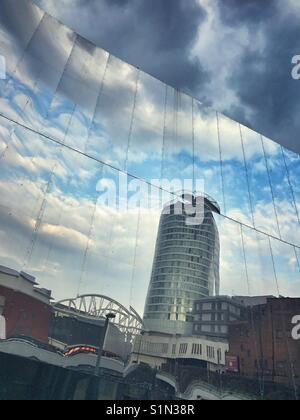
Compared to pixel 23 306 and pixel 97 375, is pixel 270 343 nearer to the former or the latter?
pixel 97 375

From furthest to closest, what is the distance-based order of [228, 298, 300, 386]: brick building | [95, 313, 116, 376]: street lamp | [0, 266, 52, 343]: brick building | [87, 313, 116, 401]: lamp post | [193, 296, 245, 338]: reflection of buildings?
1. [228, 298, 300, 386]: brick building
2. [193, 296, 245, 338]: reflection of buildings
3. [95, 313, 116, 376]: street lamp
4. [0, 266, 52, 343]: brick building
5. [87, 313, 116, 401]: lamp post

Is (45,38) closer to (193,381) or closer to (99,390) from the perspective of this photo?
(99,390)

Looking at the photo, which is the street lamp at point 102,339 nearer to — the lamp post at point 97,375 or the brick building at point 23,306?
the lamp post at point 97,375

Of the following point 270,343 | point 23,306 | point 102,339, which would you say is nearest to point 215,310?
point 102,339

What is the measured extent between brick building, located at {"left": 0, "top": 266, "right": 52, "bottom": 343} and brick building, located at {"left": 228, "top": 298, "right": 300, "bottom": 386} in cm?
703

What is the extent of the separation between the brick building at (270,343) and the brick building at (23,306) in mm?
7029

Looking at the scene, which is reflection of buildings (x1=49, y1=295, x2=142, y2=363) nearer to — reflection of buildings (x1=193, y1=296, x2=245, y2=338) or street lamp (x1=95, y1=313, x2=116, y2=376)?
street lamp (x1=95, y1=313, x2=116, y2=376)

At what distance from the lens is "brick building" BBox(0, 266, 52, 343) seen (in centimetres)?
564

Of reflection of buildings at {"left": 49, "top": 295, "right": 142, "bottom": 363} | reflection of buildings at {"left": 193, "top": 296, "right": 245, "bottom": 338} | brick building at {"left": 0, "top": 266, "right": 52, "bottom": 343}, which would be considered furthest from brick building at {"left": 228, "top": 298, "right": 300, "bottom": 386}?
brick building at {"left": 0, "top": 266, "right": 52, "bottom": 343}

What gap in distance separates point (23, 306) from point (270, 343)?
41.5 feet

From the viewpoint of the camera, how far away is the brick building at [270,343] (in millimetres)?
10094

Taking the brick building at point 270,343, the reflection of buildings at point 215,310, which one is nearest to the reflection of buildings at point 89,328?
the reflection of buildings at point 215,310
